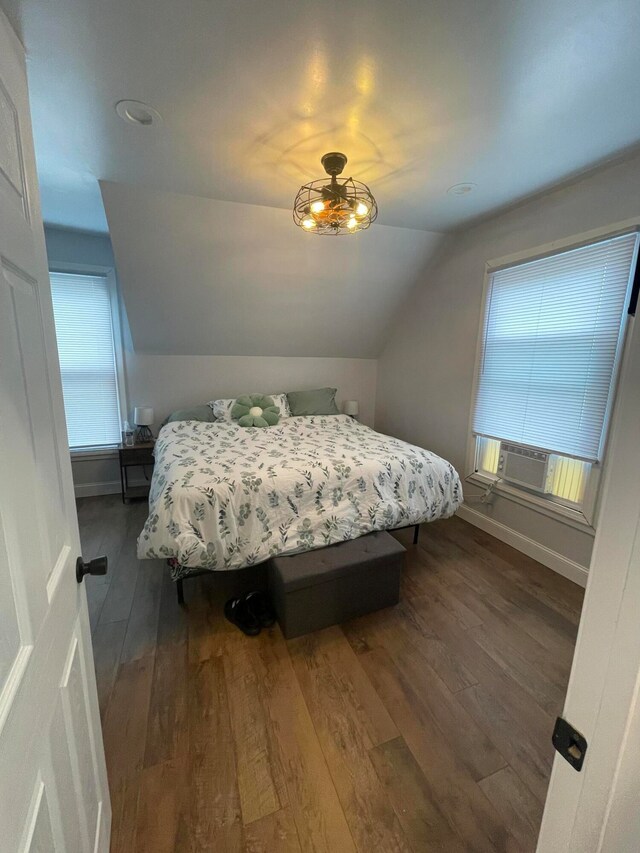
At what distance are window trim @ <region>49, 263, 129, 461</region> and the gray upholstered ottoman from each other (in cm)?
256

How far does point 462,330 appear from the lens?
315 centimetres

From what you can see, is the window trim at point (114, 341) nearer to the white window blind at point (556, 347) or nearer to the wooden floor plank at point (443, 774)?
the wooden floor plank at point (443, 774)

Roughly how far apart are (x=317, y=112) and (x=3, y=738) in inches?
84.1

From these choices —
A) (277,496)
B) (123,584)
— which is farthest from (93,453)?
(277,496)

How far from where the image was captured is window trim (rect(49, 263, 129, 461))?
3340 mm

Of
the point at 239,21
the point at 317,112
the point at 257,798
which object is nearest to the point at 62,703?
the point at 257,798

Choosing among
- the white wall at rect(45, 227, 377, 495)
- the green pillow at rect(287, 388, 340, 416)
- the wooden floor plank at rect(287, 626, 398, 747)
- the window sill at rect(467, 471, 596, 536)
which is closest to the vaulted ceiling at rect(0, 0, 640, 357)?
the white wall at rect(45, 227, 377, 495)

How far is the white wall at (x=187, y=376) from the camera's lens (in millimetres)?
3355

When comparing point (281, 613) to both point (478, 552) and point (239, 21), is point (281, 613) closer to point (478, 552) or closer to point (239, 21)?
point (478, 552)

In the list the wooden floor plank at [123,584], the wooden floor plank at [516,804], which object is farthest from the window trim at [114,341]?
the wooden floor plank at [516,804]

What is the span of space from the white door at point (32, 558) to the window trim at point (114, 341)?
3.10m

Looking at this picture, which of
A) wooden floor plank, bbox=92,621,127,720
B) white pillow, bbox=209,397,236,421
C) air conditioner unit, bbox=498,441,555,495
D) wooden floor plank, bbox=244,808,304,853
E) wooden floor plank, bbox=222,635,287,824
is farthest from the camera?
white pillow, bbox=209,397,236,421

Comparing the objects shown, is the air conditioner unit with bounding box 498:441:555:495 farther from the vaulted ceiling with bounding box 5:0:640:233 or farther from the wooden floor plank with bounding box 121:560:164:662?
the wooden floor plank with bounding box 121:560:164:662

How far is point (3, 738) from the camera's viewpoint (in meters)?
0.46
